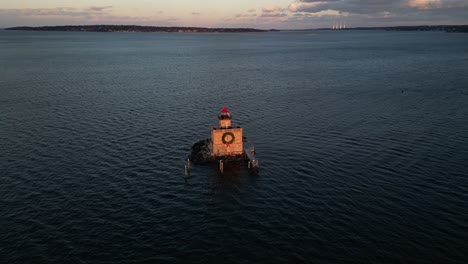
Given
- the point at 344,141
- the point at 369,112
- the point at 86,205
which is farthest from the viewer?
the point at 369,112

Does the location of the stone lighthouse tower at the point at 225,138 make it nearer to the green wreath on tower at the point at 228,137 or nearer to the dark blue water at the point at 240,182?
the green wreath on tower at the point at 228,137

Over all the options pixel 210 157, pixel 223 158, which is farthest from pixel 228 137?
pixel 210 157

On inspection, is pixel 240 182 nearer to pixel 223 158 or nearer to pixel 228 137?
pixel 223 158

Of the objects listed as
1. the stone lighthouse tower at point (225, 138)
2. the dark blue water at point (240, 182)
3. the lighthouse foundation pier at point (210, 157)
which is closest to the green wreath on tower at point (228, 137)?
the stone lighthouse tower at point (225, 138)

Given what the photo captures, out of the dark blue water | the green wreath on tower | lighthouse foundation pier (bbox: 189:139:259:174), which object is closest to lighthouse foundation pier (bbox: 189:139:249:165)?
lighthouse foundation pier (bbox: 189:139:259:174)

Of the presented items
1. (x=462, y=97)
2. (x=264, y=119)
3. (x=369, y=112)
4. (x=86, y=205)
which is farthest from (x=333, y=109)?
(x=86, y=205)

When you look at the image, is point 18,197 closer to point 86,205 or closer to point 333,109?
point 86,205

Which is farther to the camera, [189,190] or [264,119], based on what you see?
[264,119]
